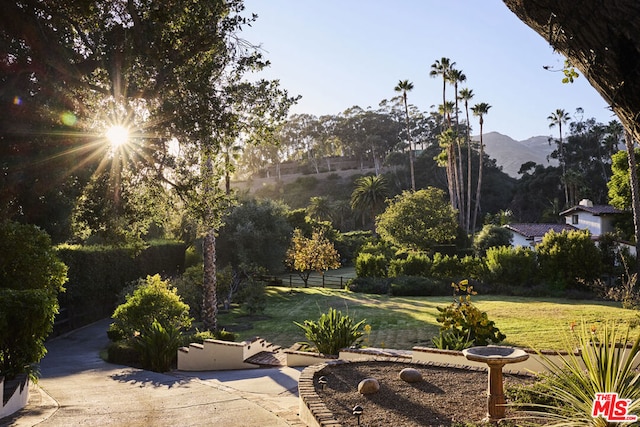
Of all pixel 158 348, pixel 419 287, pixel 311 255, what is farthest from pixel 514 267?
pixel 158 348

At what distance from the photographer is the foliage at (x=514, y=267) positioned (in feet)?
101

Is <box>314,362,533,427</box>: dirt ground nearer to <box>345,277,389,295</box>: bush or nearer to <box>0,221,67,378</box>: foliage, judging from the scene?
<box>0,221,67,378</box>: foliage

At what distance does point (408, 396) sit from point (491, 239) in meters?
36.7

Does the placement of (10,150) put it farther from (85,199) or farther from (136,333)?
(136,333)

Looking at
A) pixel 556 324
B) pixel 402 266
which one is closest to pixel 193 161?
pixel 556 324

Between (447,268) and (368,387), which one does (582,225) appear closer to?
(447,268)

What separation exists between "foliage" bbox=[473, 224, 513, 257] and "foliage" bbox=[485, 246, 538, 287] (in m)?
10.7

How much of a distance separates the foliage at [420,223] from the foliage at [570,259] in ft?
41.8

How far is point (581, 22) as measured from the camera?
2.79m

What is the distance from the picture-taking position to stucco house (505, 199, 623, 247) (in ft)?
134

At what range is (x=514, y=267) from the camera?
30.8 metres

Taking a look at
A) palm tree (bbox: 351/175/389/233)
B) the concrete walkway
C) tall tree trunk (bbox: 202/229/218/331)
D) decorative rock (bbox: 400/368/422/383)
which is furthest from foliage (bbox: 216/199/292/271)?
palm tree (bbox: 351/175/389/233)

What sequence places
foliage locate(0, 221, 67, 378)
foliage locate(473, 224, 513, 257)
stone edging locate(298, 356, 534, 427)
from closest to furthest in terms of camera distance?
stone edging locate(298, 356, 534, 427) < foliage locate(0, 221, 67, 378) < foliage locate(473, 224, 513, 257)

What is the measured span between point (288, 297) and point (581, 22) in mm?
29425
